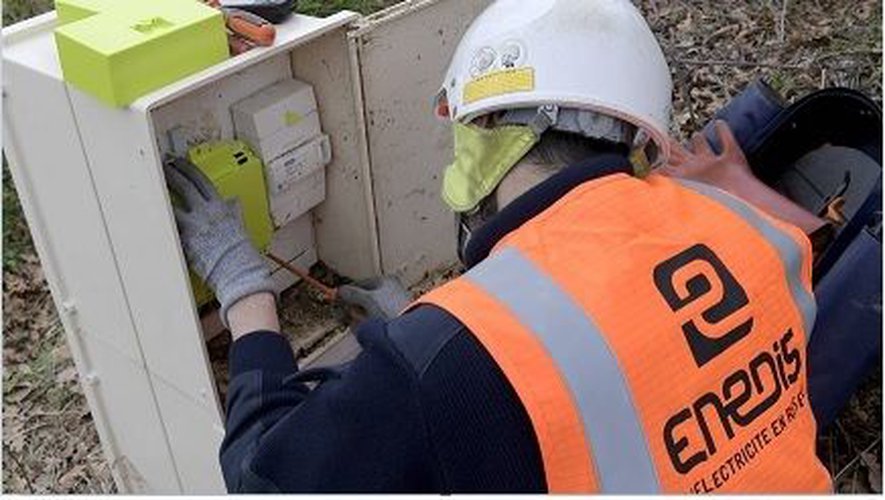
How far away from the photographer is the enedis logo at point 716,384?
1.38 meters

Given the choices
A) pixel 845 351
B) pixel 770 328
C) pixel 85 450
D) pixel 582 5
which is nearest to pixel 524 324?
pixel 770 328

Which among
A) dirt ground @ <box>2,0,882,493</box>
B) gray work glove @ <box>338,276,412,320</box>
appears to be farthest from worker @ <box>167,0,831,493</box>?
dirt ground @ <box>2,0,882,493</box>

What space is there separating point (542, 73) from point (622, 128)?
6.5 inches

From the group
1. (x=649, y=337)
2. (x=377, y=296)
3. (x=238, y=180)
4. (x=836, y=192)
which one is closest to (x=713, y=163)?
(x=836, y=192)

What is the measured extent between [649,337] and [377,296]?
1099mm

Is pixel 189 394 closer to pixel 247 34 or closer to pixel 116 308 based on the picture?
pixel 116 308

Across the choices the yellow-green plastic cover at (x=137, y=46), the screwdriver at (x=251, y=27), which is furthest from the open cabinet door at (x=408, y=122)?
the yellow-green plastic cover at (x=137, y=46)

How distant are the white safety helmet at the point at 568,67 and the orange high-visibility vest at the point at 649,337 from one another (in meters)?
0.20

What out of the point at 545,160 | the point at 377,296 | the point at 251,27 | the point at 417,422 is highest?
the point at 251,27

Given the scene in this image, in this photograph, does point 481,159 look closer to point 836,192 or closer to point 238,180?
point 238,180

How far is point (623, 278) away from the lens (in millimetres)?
1353

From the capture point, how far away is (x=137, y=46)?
5.88 ft

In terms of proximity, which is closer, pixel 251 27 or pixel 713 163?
pixel 251 27

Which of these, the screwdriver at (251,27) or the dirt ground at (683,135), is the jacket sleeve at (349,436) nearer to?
the screwdriver at (251,27)
